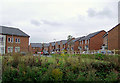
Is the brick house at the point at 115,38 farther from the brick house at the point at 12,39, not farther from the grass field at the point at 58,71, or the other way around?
the brick house at the point at 12,39

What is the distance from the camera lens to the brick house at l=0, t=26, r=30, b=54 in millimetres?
29188

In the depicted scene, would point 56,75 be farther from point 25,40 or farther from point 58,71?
point 25,40

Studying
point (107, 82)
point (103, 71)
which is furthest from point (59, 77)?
point (103, 71)

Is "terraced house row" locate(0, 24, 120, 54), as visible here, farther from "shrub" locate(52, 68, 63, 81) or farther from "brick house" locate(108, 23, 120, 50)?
"shrub" locate(52, 68, 63, 81)

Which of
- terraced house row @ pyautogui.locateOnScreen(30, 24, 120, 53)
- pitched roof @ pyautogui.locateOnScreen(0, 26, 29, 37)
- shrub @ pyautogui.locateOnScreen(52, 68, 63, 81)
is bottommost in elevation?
shrub @ pyautogui.locateOnScreen(52, 68, 63, 81)

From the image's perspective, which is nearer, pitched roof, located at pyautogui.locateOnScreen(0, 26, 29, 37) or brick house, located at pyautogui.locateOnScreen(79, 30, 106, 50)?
pitched roof, located at pyautogui.locateOnScreen(0, 26, 29, 37)

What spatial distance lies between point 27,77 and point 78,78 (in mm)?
A: 2750

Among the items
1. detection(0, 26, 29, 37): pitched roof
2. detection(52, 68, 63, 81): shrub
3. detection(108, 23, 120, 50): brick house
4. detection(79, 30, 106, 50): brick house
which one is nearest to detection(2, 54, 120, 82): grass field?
detection(52, 68, 63, 81): shrub

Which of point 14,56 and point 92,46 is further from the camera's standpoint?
point 92,46

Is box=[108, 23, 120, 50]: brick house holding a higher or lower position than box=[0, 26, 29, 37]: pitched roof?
lower

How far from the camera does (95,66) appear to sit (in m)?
7.83

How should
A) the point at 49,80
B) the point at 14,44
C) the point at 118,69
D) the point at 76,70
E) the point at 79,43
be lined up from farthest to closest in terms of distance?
the point at 79,43, the point at 14,44, the point at 118,69, the point at 76,70, the point at 49,80

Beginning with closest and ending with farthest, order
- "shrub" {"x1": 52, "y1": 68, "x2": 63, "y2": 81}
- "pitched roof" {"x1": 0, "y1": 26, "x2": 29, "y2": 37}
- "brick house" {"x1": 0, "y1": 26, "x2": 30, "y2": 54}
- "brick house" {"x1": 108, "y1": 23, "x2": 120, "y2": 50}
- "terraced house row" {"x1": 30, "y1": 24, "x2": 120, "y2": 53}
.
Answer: "shrub" {"x1": 52, "y1": 68, "x2": 63, "y2": 81} → "brick house" {"x1": 108, "y1": 23, "x2": 120, "y2": 50} → "terraced house row" {"x1": 30, "y1": 24, "x2": 120, "y2": 53} → "brick house" {"x1": 0, "y1": 26, "x2": 30, "y2": 54} → "pitched roof" {"x1": 0, "y1": 26, "x2": 29, "y2": 37}

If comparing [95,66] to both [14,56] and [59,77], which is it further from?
[14,56]
